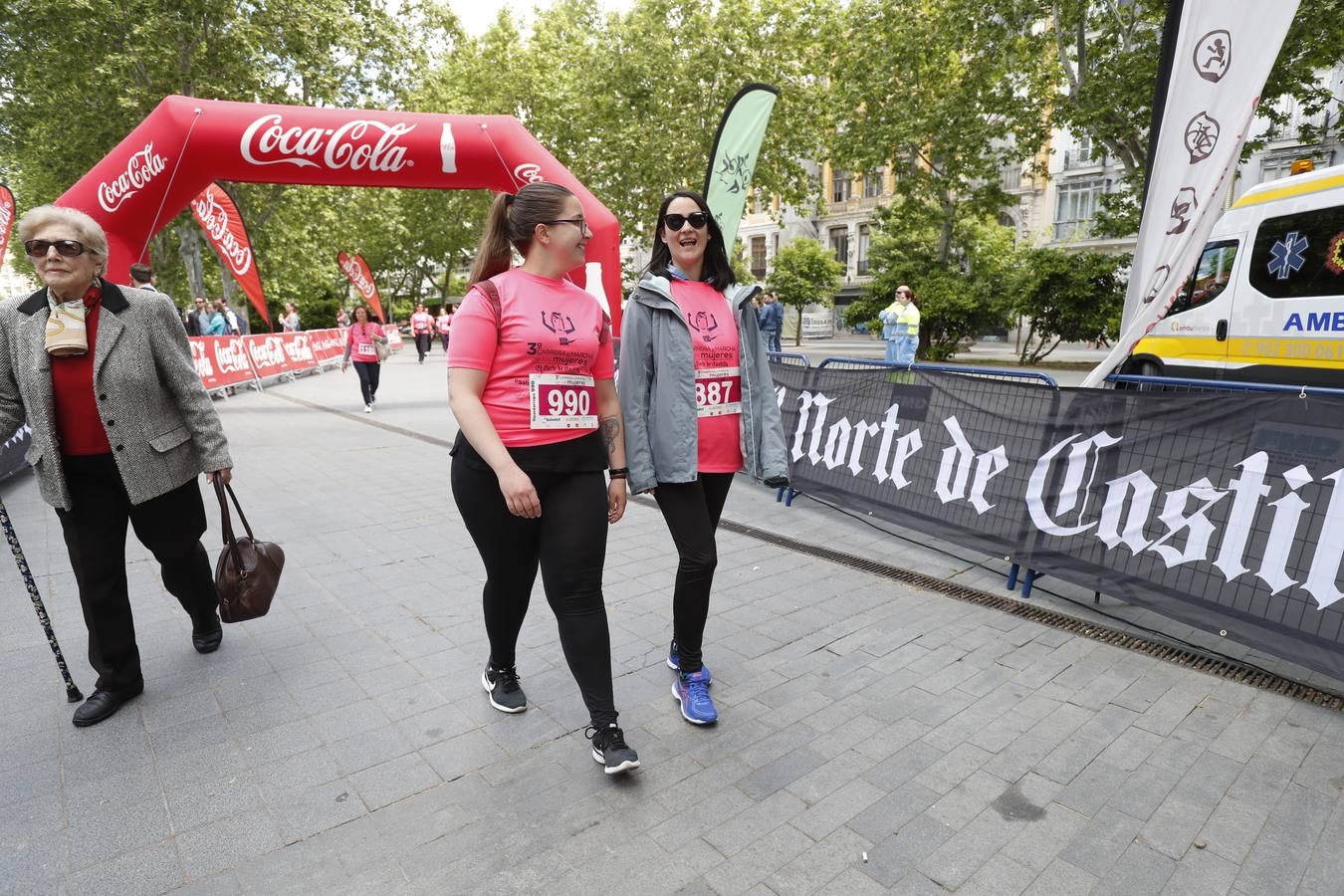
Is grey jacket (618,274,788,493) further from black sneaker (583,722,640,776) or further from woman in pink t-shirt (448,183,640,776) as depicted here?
black sneaker (583,722,640,776)

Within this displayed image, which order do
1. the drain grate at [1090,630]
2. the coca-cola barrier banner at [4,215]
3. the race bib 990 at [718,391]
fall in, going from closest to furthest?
the race bib 990 at [718,391]
the drain grate at [1090,630]
the coca-cola barrier banner at [4,215]

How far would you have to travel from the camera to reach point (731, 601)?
170 inches

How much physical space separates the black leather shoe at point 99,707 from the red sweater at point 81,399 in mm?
993

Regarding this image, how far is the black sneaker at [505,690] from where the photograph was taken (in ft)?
10.0

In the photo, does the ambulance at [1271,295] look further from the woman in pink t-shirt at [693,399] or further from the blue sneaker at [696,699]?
the blue sneaker at [696,699]

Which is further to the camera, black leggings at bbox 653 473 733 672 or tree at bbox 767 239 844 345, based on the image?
tree at bbox 767 239 844 345

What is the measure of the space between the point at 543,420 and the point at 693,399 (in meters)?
0.65

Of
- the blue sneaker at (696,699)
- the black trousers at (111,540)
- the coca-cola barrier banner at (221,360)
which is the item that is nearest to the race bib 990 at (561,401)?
the blue sneaker at (696,699)

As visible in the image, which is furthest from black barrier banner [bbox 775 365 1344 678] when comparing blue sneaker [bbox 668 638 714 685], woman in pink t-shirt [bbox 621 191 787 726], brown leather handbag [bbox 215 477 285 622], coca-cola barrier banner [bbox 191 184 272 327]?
coca-cola barrier banner [bbox 191 184 272 327]

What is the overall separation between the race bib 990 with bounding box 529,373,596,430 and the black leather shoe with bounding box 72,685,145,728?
218 centimetres

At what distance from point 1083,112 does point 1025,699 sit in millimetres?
16208

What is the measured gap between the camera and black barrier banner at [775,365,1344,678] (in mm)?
3238

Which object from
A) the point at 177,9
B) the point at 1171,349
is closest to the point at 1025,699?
the point at 1171,349

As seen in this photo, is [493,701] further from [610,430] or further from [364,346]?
[364,346]
